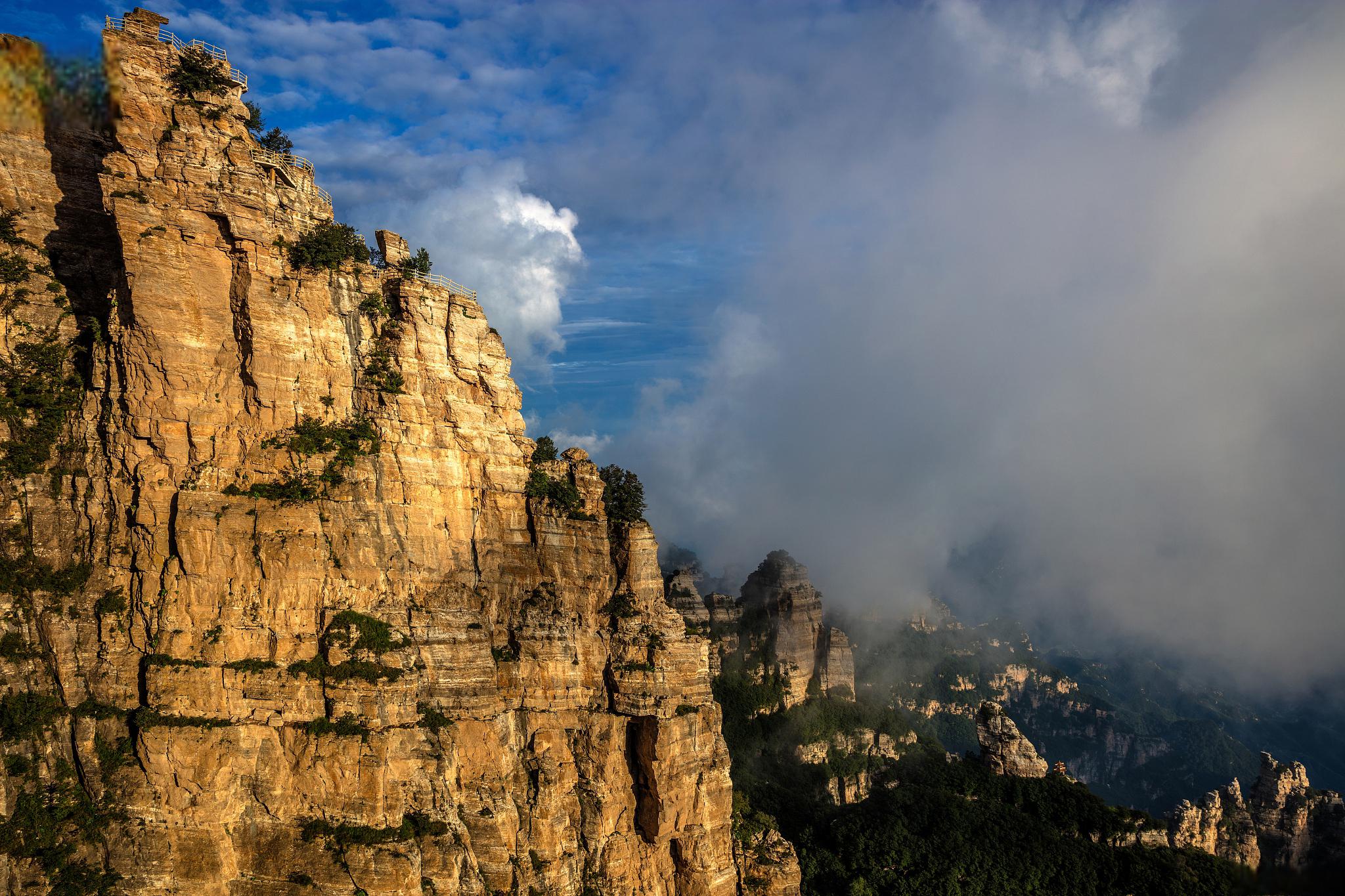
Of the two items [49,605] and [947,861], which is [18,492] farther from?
[947,861]

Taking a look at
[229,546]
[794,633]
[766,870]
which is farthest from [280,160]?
[794,633]

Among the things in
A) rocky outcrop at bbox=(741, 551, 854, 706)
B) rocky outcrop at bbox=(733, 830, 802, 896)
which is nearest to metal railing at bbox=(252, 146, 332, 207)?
rocky outcrop at bbox=(733, 830, 802, 896)

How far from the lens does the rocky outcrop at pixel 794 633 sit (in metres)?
111

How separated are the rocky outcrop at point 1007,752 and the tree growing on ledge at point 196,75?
104 meters

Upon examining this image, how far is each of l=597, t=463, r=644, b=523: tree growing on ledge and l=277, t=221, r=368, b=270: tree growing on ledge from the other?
23263mm

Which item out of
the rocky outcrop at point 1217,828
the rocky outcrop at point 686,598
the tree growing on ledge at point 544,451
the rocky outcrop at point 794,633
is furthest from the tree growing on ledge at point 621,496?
the rocky outcrop at point 1217,828

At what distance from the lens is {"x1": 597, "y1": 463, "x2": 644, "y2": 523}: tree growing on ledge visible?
5684cm

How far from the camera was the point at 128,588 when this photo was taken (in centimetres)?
3653

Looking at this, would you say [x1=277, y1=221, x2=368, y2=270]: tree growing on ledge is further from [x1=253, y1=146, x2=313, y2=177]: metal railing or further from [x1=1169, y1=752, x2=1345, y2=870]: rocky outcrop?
[x1=1169, y1=752, x2=1345, y2=870]: rocky outcrop

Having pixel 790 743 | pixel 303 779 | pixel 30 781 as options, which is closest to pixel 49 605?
pixel 30 781

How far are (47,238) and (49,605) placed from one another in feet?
66.4

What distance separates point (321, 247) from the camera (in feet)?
136

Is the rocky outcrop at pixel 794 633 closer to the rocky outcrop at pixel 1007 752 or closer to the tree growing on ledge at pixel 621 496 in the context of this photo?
the rocky outcrop at pixel 1007 752

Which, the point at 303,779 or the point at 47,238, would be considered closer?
the point at 303,779
